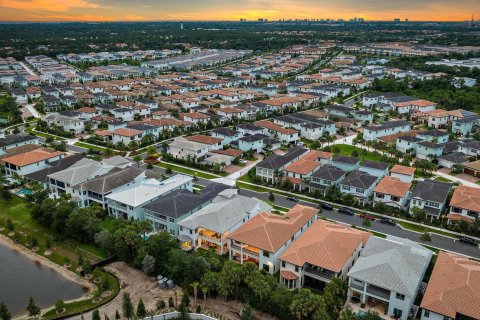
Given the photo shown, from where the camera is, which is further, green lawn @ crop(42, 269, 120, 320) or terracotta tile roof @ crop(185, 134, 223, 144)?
terracotta tile roof @ crop(185, 134, 223, 144)

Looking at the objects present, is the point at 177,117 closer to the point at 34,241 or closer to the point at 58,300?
the point at 34,241

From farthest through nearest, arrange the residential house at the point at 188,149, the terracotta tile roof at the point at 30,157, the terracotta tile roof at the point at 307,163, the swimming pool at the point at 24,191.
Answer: the residential house at the point at 188,149
the terracotta tile roof at the point at 30,157
the terracotta tile roof at the point at 307,163
the swimming pool at the point at 24,191

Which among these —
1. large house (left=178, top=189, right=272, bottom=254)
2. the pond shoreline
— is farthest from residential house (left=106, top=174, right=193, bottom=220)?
the pond shoreline

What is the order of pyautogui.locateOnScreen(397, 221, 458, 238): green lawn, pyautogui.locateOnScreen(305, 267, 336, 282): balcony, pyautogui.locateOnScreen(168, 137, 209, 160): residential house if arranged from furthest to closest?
1. pyautogui.locateOnScreen(168, 137, 209, 160): residential house
2. pyautogui.locateOnScreen(397, 221, 458, 238): green lawn
3. pyautogui.locateOnScreen(305, 267, 336, 282): balcony

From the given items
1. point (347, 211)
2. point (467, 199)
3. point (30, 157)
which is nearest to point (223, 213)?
point (347, 211)

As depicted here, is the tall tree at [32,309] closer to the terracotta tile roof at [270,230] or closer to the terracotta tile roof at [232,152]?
the terracotta tile roof at [270,230]

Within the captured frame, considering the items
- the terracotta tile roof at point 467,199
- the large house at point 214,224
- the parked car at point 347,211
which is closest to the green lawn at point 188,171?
the large house at point 214,224

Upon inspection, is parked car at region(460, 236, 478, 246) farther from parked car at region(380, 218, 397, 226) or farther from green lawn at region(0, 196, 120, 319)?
green lawn at region(0, 196, 120, 319)
